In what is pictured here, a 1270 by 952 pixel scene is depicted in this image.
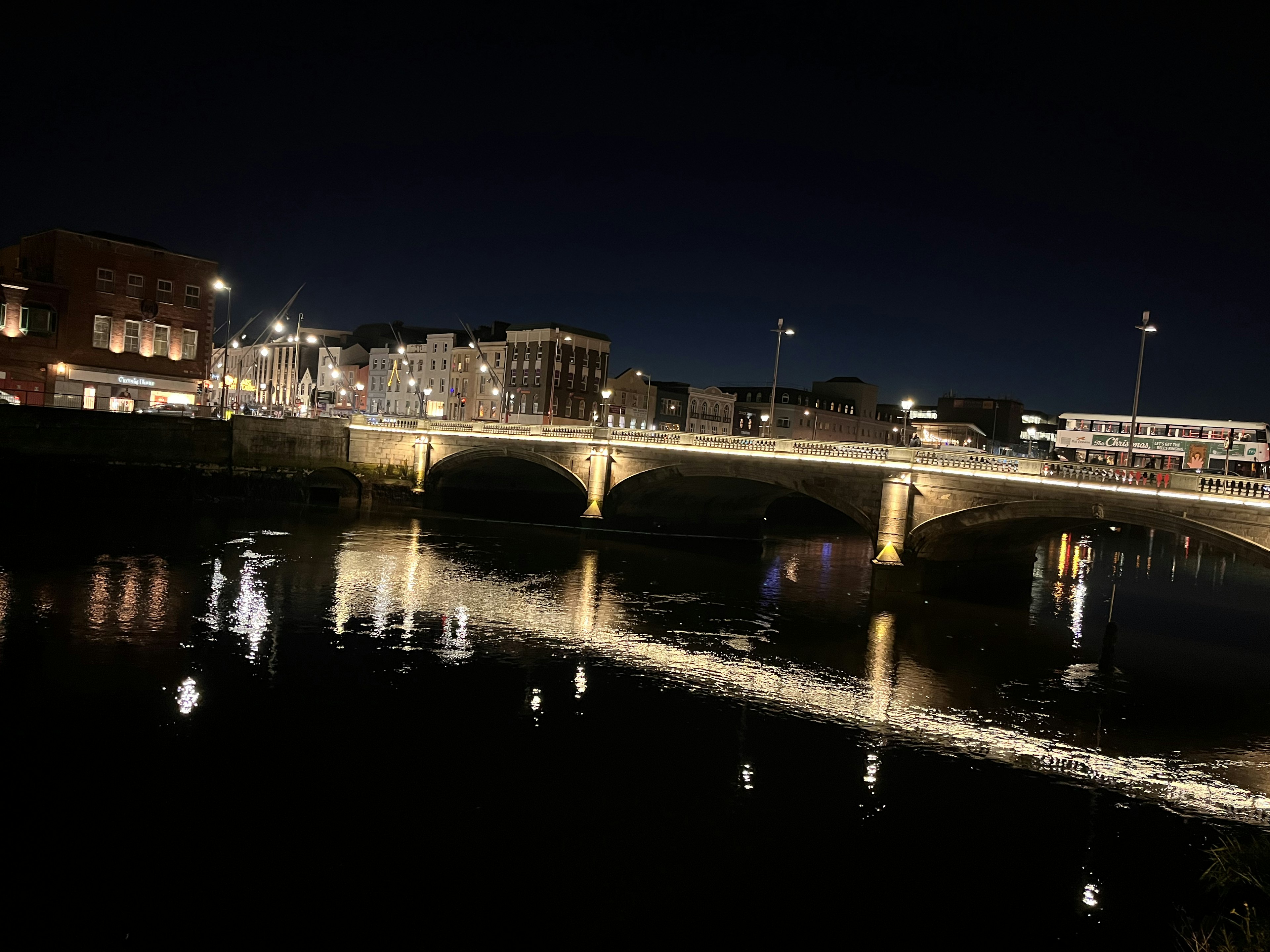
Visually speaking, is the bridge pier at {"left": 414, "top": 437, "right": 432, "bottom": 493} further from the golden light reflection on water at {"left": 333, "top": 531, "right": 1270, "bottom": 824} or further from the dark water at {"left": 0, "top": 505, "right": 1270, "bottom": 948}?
the dark water at {"left": 0, "top": 505, "right": 1270, "bottom": 948}

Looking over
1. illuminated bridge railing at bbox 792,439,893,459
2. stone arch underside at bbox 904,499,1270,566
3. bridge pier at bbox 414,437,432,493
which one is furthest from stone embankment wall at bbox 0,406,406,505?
stone arch underside at bbox 904,499,1270,566

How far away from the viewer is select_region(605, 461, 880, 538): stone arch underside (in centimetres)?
4534

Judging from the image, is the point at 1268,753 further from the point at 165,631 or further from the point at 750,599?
the point at 165,631

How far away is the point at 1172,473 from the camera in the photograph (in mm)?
33406

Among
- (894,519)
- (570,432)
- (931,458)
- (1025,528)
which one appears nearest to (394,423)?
(570,432)

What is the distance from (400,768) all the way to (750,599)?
23.8 meters

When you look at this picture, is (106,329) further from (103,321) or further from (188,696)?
(188,696)

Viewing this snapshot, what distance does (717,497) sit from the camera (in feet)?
209

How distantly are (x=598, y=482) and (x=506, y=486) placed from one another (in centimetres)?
2454

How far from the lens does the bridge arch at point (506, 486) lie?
63.5 meters

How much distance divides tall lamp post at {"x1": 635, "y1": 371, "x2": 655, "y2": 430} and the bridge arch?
1349 inches

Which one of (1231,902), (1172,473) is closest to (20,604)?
(1231,902)

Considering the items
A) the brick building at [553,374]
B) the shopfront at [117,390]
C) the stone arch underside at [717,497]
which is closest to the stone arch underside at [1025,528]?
the stone arch underside at [717,497]

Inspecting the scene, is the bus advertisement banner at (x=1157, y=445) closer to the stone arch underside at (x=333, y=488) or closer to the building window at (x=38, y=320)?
the stone arch underside at (x=333, y=488)
